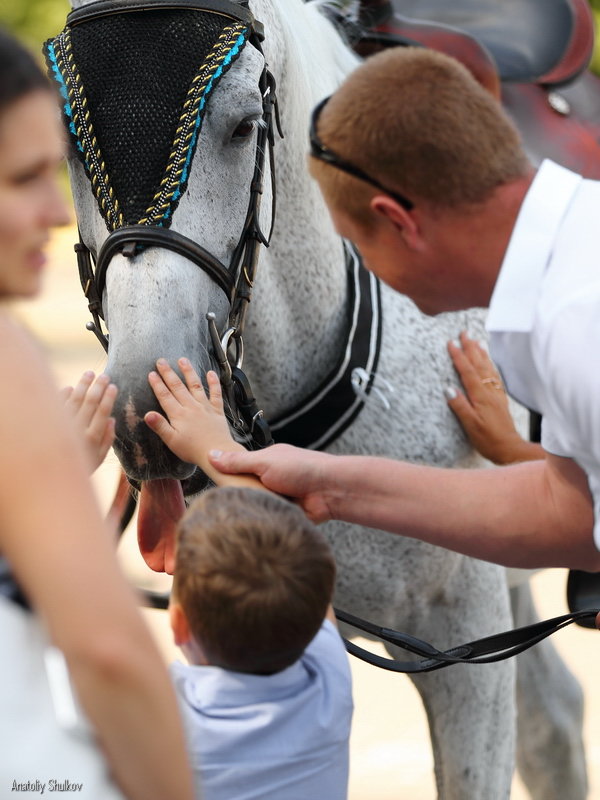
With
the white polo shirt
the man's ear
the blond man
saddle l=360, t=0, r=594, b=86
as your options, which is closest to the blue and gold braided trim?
the blond man

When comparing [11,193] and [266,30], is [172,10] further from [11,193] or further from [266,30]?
[11,193]

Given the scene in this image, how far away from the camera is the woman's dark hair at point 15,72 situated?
3.15 feet

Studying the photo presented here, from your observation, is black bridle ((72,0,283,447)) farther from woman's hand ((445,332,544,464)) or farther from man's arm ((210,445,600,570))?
woman's hand ((445,332,544,464))

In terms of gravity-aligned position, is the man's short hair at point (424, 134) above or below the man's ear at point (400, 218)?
above

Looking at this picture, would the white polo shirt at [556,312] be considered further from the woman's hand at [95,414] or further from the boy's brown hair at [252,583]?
the woman's hand at [95,414]

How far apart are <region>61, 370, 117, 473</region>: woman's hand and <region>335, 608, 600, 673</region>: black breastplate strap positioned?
0.78 m

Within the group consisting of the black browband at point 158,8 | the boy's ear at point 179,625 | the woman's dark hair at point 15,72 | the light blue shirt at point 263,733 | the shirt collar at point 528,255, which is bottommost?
the light blue shirt at point 263,733

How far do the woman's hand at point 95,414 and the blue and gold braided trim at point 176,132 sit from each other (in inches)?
17.1

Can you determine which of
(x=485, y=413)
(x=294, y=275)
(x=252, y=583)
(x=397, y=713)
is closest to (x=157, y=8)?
(x=294, y=275)

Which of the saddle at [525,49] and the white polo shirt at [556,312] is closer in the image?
the white polo shirt at [556,312]

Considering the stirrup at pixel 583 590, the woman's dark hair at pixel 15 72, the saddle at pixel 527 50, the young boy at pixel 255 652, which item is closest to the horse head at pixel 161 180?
the young boy at pixel 255 652

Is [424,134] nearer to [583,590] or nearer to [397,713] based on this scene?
[583,590]

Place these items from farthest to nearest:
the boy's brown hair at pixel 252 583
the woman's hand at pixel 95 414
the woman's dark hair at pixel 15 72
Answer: the woman's hand at pixel 95 414
the boy's brown hair at pixel 252 583
the woman's dark hair at pixel 15 72

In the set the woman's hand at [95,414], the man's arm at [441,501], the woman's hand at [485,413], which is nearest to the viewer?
the woman's hand at [95,414]
